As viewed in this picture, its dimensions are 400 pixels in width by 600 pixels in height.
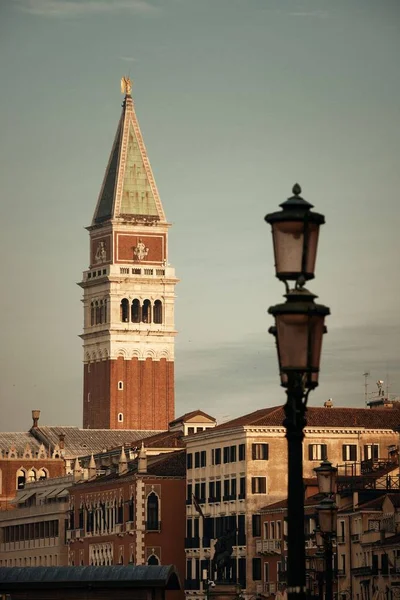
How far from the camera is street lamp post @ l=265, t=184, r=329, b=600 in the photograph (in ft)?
67.1

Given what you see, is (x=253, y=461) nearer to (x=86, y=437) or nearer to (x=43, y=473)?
(x=43, y=473)

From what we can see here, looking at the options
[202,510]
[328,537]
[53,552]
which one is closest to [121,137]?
[53,552]

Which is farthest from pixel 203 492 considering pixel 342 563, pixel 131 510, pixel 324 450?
pixel 342 563

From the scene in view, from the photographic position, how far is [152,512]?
130250 mm

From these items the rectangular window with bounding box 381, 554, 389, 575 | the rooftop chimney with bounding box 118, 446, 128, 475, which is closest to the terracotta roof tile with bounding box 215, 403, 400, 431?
the rooftop chimney with bounding box 118, 446, 128, 475

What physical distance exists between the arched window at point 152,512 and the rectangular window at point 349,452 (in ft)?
47.9

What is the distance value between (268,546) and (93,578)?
1357 inches

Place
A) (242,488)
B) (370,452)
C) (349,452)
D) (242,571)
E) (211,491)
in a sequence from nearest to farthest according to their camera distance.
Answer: (242,571) → (242,488) → (349,452) → (370,452) → (211,491)

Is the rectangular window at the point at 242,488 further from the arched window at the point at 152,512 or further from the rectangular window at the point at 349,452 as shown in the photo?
the arched window at the point at 152,512

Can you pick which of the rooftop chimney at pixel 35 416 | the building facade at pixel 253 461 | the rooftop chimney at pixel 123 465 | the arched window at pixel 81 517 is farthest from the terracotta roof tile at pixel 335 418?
the rooftop chimney at pixel 35 416

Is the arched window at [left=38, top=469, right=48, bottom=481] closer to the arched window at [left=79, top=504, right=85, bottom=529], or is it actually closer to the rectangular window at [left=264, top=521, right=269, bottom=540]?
the arched window at [left=79, top=504, right=85, bottom=529]

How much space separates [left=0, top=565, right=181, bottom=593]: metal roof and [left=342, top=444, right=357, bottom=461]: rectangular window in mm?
36643

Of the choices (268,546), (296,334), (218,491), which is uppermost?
(218,491)

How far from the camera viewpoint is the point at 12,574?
88.5m
